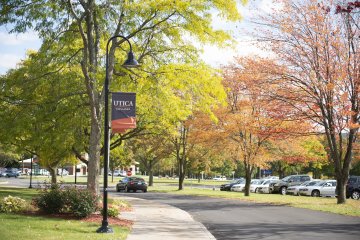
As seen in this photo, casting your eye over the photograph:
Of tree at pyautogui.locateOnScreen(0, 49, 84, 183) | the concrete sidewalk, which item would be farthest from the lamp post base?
tree at pyautogui.locateOnScreen(0, 49, 84, 183)

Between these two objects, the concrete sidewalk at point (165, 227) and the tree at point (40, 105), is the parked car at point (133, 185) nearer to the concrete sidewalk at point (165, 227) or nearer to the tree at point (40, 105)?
the tree at point (40, 105)

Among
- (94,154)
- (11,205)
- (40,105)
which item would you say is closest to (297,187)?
(94,154)

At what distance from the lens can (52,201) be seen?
603 inches

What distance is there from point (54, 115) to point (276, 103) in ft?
42.4

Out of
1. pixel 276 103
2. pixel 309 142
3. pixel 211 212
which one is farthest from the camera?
pixel 309 142

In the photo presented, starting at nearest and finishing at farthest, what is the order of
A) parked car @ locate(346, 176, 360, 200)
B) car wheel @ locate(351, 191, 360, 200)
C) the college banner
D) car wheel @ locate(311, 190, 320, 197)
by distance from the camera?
the college banner → car wheel @ locate(351, 191, 360, 200) → parked car @ locate(346, 176, 360, 200) → car wheel @ locate(311, 190, 320, 197)

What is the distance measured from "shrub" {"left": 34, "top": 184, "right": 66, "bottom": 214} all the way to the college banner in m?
4.07

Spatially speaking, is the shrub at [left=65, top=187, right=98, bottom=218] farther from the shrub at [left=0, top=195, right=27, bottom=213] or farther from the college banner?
the college banner

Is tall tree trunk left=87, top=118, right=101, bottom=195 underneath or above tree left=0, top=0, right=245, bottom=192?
underneath

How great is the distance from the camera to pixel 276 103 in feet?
83.8

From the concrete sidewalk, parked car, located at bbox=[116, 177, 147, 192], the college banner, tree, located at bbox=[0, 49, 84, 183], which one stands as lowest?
the concrete sidewalk

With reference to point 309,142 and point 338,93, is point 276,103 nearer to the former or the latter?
point 338,93

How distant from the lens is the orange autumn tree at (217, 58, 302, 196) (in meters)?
25.5

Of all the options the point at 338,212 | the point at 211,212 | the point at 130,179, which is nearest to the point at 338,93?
the point at 338,212
